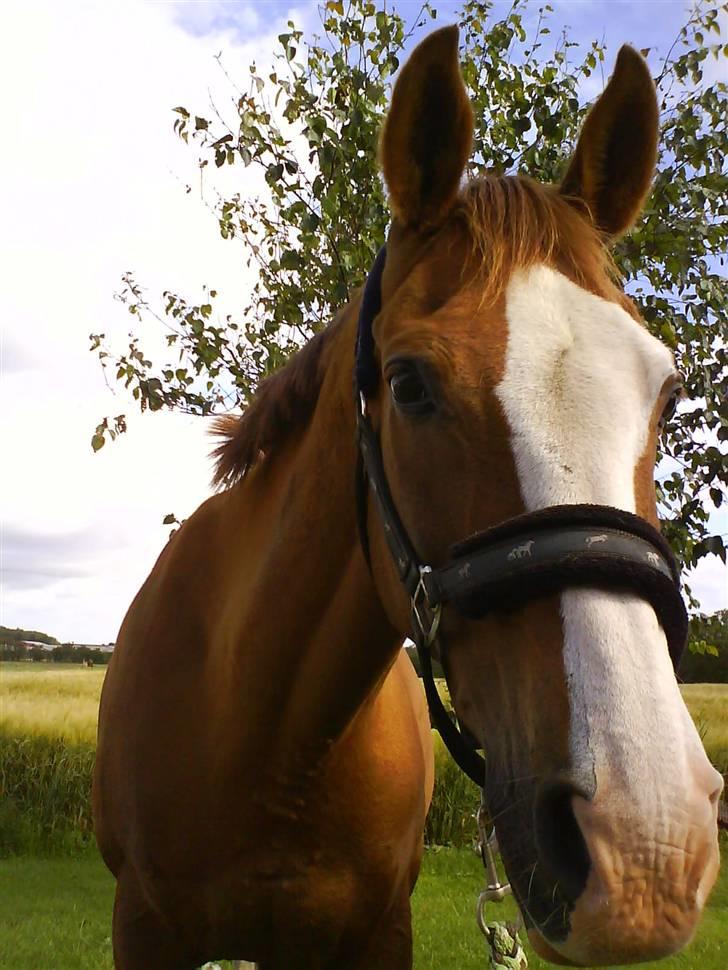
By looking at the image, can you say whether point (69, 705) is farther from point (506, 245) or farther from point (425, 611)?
point (506, 245)

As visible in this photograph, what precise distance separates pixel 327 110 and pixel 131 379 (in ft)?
8.08

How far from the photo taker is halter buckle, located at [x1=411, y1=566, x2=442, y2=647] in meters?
1.79

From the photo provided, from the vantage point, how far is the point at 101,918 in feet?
24.8

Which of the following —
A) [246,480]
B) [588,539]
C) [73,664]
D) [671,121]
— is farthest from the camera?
[73,664]

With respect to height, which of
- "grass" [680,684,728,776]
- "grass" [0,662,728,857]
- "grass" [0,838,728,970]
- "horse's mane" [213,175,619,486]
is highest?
"horse's mane" [213,175,619,486]

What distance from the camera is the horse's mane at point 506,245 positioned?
194 cm

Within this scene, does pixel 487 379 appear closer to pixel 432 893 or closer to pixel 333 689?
pixel 333 689

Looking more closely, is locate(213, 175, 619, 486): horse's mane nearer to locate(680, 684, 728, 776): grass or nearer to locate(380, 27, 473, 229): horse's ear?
locate(380, 27, 473, 229): horse's ear

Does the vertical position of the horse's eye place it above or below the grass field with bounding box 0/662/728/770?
above

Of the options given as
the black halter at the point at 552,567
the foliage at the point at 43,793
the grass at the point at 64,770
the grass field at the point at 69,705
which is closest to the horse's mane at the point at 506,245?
the black halter at the point at 552,567

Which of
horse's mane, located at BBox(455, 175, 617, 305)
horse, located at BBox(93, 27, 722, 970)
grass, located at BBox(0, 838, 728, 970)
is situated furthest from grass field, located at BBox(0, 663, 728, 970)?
horse's mane, located at BBox(455, 175, 617, 305)

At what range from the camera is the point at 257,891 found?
2.66 meters

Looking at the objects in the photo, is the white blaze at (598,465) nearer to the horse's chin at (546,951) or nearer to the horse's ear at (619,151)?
the horse's chin at (546,951)

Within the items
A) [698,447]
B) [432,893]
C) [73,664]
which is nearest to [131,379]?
[698,447]
